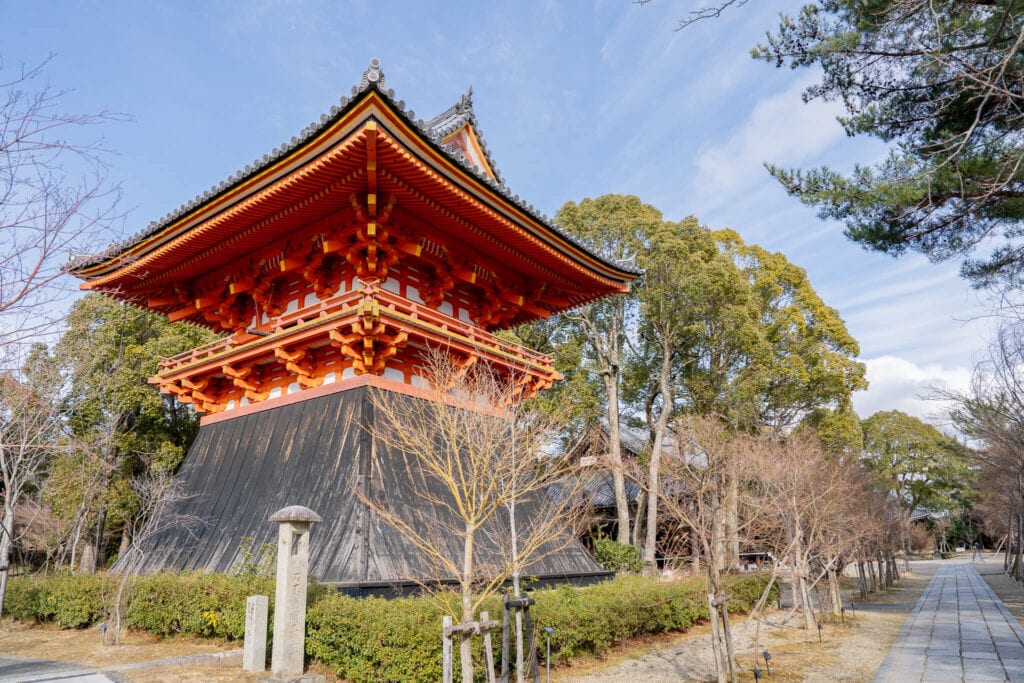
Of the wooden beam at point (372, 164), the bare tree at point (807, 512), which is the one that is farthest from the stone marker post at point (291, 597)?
the bare tree at point (807, 512)

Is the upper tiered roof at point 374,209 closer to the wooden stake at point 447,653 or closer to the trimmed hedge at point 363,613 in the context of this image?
the trimmed hedge at point 363,613

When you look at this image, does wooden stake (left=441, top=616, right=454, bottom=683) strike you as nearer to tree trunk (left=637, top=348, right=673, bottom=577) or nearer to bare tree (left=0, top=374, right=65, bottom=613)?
bare tree (left=0, top=374, right=65, bottom=613)

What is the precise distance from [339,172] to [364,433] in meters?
4.57

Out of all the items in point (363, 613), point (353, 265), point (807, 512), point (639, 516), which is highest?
point (353, 265)

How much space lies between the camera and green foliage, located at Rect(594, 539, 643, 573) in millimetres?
19531

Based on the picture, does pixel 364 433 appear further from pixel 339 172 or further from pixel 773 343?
pixel 773 343

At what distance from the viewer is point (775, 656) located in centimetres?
1132

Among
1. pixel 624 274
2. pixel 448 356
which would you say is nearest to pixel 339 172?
pixel 448 356

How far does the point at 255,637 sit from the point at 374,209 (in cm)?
702

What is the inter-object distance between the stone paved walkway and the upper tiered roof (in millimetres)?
9437

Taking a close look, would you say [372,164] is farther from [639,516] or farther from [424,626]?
[639,516]

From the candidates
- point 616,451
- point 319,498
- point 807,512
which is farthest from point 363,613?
point 616,451

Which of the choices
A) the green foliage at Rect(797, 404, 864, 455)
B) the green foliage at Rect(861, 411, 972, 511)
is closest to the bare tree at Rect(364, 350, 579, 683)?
the green foliage at Rect(797, 404, 864, 455)

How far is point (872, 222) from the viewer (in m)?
8.40
